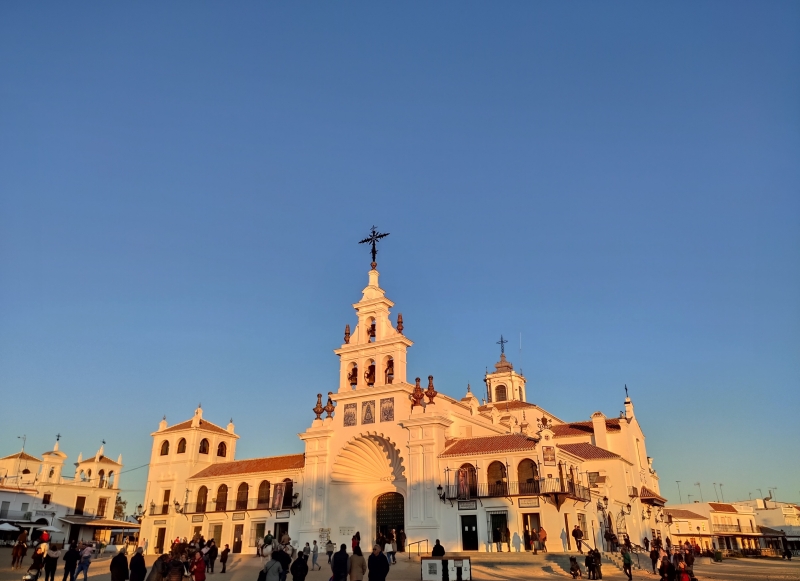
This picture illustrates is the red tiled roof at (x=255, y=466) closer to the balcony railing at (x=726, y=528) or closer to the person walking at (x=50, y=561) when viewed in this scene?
the person walking at (x=50, y=561)

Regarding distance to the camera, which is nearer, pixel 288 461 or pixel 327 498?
Result: pixel 327 498

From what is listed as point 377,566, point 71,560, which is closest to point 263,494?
point 71,560

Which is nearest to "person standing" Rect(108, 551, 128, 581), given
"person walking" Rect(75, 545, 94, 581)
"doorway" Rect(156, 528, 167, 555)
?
"person walking" Rect(75, 545, 94, 581)

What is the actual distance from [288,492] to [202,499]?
7874mm

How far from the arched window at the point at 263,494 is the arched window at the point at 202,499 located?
15.1ft

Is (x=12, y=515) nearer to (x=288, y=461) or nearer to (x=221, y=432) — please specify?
(x=221, y=432)

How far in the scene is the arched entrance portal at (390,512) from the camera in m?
34.5

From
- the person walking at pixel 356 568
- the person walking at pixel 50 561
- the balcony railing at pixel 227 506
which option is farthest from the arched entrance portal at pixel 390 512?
the person walking at pixel 356 568

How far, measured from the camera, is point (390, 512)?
35.0 meters

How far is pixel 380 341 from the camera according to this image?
3706 centimetres

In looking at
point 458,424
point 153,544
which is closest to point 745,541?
point 458,424

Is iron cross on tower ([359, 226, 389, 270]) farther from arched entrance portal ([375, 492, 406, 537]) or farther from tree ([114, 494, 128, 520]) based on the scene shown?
tree ([114, 494, 128, 520])

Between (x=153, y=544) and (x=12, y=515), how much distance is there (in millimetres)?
17171

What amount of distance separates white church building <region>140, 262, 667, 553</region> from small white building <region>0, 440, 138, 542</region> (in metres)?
14.6
